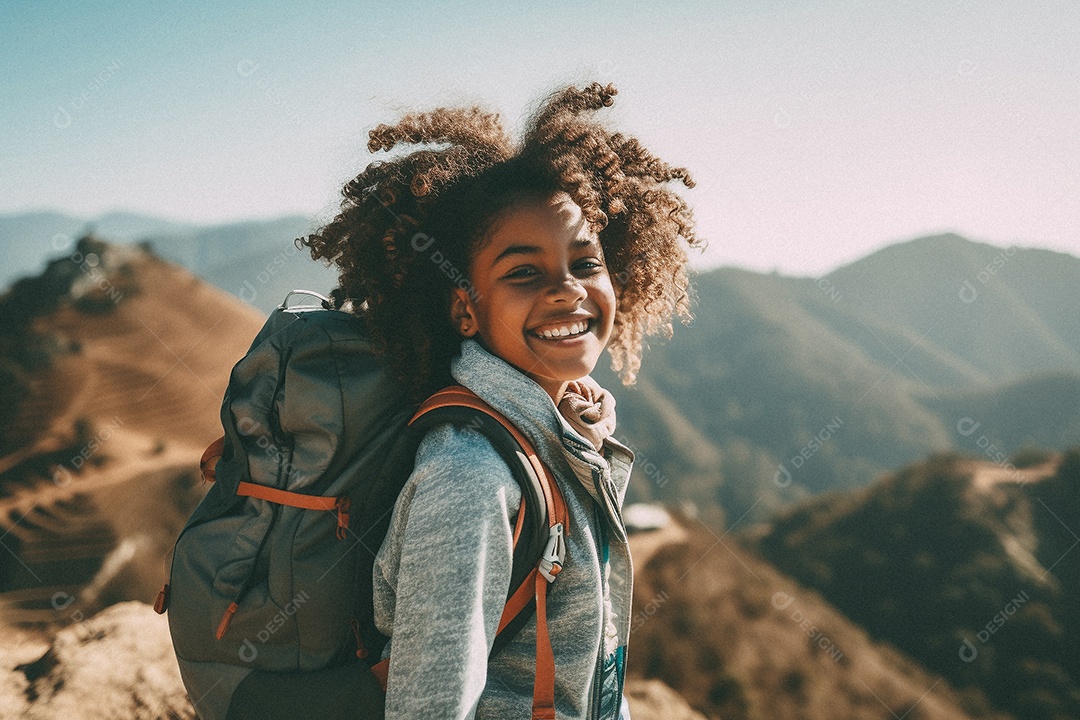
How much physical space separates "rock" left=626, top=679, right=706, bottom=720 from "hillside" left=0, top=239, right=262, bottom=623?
18.1 feet

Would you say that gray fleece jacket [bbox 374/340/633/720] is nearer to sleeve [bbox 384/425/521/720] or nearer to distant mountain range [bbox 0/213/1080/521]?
sleeve [bbox 384/425/521/720]

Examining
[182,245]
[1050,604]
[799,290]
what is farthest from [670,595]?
[182,245]

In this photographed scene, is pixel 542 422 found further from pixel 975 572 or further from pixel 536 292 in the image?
pixel 975 572

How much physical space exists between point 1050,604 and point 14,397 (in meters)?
17.2

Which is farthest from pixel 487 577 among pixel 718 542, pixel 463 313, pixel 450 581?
pixel 718 542

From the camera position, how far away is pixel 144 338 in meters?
12.1

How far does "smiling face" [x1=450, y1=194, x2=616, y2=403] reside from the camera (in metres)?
1.55

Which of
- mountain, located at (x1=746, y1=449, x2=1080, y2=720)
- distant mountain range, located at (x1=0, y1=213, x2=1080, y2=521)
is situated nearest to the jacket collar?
mountain, located at (x1=746, y1=449, x2=1080, y2=720)

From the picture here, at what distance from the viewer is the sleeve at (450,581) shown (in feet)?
3.66

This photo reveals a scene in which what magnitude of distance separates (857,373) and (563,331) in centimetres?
4821

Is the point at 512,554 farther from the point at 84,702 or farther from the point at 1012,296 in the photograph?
the point at 1012,296

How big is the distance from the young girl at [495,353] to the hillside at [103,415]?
651 centimetres

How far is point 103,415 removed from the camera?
10258 mm

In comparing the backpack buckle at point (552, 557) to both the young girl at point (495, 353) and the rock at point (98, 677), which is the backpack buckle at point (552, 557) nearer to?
the young girl at point (495, 353)
